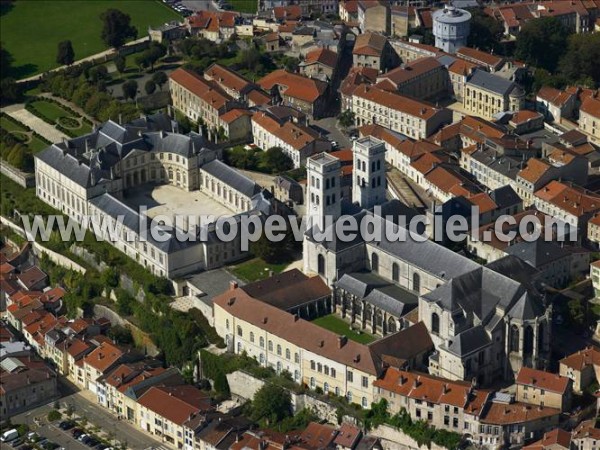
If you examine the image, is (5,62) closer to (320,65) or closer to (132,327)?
(320,65)

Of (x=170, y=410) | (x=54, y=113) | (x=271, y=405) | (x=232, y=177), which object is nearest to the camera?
(x=271, y=405)

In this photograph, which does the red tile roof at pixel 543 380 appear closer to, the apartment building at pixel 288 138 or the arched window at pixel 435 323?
the arched window at pixel 435 323

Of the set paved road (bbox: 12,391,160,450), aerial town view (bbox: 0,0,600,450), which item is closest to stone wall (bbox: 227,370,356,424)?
aerial town view (bbox: 0,0,600,450)

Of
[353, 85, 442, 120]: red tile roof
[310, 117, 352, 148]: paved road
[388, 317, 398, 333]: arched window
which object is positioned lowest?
[310, 117, 352, 148]: paved road

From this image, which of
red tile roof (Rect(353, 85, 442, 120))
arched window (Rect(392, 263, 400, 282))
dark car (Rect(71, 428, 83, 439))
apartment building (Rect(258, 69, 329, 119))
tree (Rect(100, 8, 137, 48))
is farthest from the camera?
tree (Rect(100, 8, 137, 48))

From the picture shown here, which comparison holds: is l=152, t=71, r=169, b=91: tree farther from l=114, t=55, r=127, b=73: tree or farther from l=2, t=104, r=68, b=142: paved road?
l=2, t=104, r=68, b=142: paved road

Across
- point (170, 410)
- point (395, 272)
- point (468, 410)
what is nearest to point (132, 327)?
point (170, 410)

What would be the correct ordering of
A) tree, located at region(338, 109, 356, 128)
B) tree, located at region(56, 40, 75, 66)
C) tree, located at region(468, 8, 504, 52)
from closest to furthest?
tree, located at region(338, 109, 356, 128) → tree, located at region(468, 8, 504, 52) → tree, located at region(56, 40, 75, 66)
